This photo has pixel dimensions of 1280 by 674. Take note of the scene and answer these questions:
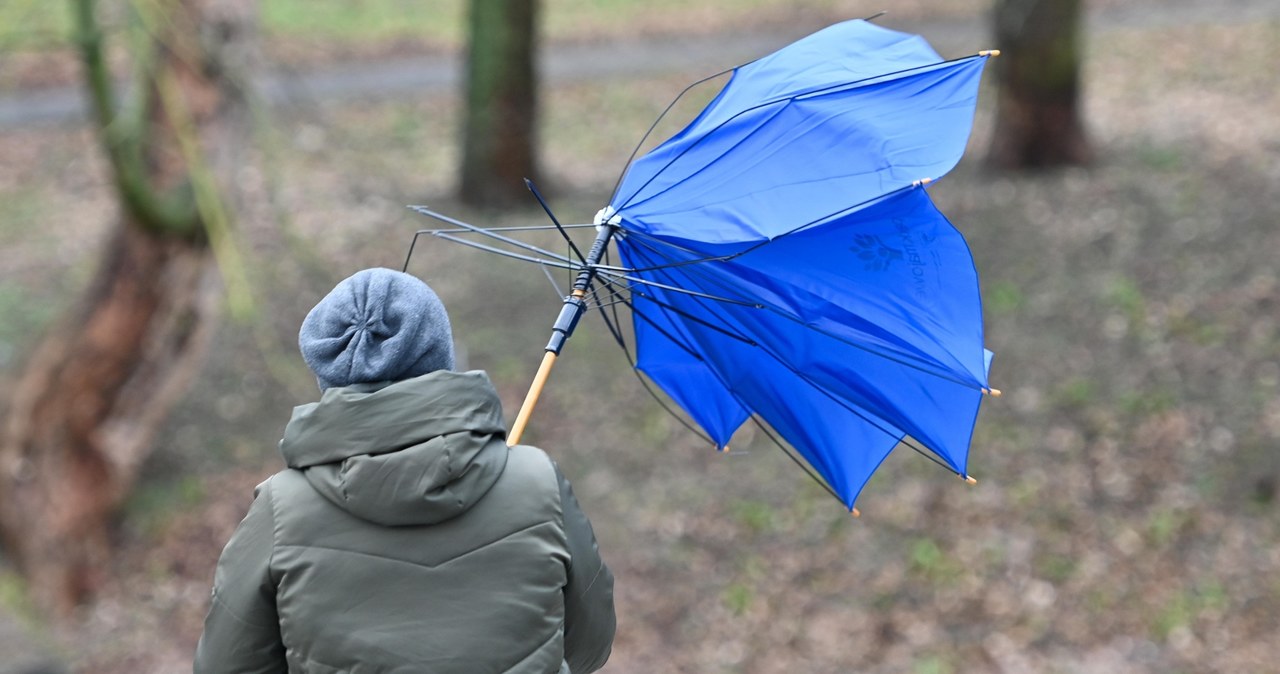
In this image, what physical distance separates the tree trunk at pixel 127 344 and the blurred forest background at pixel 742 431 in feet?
0.06

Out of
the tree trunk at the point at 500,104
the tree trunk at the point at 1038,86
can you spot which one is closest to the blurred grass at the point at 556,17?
the tree trunk at the point at 500,104

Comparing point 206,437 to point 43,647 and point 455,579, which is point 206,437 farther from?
point 455,579

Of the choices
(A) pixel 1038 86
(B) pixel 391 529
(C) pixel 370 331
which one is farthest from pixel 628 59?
(B) pixel 391 529

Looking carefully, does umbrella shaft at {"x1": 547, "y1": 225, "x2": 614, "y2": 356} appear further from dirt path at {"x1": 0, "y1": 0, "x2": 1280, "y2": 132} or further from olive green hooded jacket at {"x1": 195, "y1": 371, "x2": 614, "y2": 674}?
dirt path at {"x1": 0, "y1": 0, "x2": 1280, "y2": 132}

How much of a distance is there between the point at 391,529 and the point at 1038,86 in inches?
349

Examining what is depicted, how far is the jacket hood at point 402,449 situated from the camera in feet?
6.73

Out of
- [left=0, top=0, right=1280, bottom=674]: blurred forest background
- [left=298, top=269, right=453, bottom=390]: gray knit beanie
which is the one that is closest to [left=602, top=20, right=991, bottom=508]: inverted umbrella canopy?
[left=298, top=269, right=453, bottom=390]: gray knit beanie

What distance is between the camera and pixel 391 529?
212 cm

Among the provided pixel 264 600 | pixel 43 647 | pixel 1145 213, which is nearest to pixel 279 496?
pixel 264 600

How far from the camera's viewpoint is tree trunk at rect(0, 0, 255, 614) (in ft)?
25.4

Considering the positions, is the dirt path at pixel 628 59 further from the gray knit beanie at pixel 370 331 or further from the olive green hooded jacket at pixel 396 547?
the olive green hooded jacket at pixel 396 547

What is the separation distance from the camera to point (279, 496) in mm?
2131

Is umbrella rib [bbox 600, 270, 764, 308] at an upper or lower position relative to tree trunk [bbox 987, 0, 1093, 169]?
upper

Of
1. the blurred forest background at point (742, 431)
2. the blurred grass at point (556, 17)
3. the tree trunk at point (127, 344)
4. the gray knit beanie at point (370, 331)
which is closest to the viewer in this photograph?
the gray knit beanie at point (370, 331)
